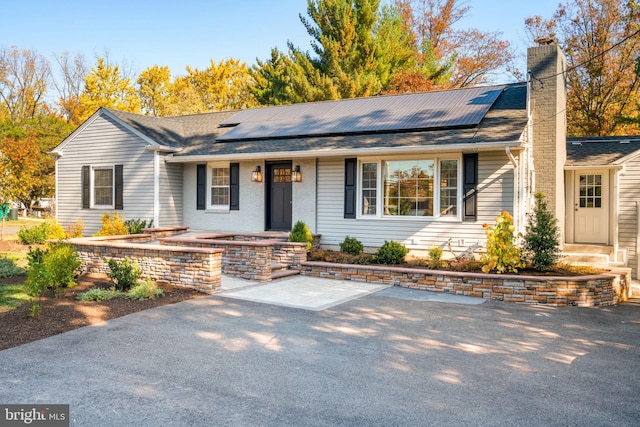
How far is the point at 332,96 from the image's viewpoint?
23438 millimetres

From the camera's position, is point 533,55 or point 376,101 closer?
point 533,55

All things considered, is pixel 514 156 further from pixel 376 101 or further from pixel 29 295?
pixel 29 295

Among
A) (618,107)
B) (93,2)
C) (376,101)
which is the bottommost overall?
(376,101)

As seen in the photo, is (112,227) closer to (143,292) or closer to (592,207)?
(143,292)

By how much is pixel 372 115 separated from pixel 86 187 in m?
9.61

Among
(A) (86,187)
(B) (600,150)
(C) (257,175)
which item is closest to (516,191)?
(B) (600,150)

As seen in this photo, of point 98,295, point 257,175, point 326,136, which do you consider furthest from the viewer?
point 257,175

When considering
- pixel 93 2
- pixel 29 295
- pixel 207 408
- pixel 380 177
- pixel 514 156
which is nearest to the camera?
pixel 207 408

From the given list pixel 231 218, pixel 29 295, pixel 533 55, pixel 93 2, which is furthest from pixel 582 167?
pixel 93 2

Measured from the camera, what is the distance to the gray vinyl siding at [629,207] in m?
11.9

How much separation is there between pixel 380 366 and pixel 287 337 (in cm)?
139

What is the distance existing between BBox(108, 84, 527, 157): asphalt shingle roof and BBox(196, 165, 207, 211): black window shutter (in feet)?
1.84

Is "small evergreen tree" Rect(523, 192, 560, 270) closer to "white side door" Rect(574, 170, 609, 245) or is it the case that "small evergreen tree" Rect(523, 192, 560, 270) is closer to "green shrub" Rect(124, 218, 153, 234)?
"white side door" Rect(574, 170, 609, 245)

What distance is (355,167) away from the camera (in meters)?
11.9
